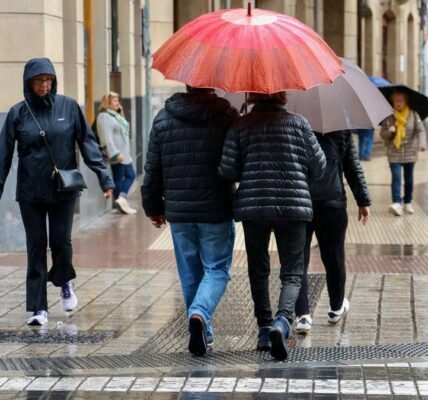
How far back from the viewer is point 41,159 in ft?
31.2

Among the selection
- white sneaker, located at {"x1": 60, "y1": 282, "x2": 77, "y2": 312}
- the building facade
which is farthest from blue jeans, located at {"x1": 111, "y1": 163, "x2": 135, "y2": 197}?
white sneaker, located at {"x1": 60, "y1": 282, "x2": 77, "y2": 312}

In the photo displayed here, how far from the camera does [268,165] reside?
8164 mm

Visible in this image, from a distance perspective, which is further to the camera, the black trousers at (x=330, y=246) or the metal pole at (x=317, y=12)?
the metal pole at (x=317, y=12)

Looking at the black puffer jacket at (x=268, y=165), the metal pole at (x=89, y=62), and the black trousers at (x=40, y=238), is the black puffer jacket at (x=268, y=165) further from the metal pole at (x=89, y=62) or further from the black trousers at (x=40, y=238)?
the metal pole at (x=89, y=62)

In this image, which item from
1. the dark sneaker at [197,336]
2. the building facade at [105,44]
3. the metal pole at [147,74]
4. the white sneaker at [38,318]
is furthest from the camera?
the metal pole at [147,74]

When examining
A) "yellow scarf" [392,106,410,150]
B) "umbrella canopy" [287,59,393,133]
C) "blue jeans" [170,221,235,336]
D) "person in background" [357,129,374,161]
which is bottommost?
"person in background" [357,129,374,161]

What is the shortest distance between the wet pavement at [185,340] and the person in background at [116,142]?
11.8ft

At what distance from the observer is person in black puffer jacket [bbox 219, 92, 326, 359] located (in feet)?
26.7

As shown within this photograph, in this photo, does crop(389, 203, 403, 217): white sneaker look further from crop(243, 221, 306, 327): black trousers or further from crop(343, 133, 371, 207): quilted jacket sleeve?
crop(243, 221, 306, 327): black trousers

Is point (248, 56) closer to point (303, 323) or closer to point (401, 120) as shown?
point (303, 323)

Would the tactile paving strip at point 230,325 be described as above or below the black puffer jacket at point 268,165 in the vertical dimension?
below

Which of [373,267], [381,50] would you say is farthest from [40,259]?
[381,50]

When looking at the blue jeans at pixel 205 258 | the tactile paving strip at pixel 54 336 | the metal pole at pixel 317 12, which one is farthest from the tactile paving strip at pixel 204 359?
the metal pole at pixel 317 12

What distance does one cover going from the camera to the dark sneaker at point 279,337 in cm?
806
